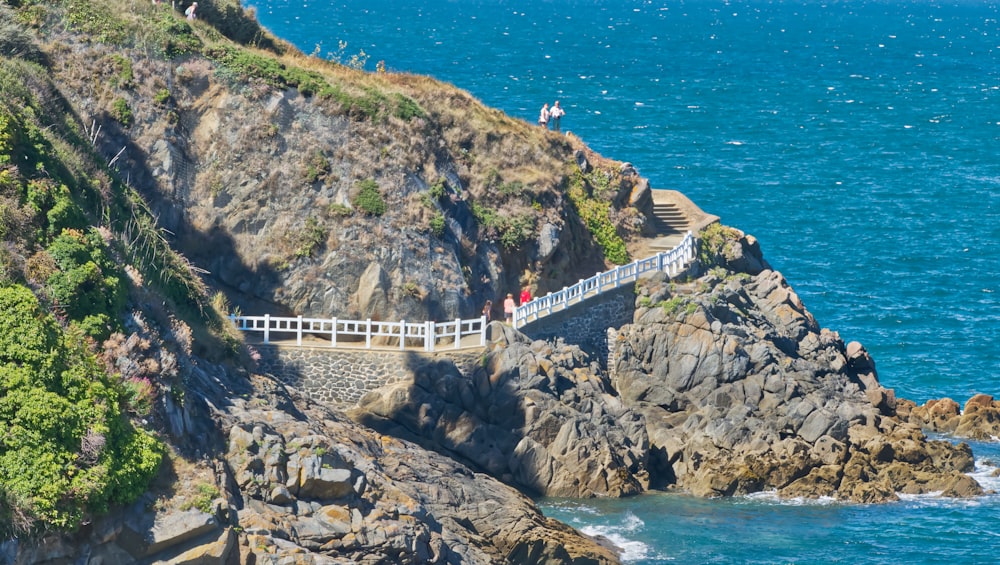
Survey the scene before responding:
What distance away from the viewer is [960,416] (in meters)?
57.7

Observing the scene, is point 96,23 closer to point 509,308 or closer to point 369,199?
point 369,199

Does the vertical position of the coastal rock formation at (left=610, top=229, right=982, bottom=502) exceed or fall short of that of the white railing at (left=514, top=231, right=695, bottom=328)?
it falls short

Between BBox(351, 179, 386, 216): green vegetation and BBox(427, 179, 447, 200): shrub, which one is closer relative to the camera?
BBox(351, 179, 386, 216): green vegetation

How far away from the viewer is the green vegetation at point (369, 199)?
52.8 meters

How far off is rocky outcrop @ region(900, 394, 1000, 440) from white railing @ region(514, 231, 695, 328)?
30.7 ft

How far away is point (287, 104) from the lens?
54.8m

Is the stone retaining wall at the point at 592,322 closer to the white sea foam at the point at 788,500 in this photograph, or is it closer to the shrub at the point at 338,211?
the shrub at the point at 338,211

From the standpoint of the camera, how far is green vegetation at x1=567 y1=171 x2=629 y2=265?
60062mm

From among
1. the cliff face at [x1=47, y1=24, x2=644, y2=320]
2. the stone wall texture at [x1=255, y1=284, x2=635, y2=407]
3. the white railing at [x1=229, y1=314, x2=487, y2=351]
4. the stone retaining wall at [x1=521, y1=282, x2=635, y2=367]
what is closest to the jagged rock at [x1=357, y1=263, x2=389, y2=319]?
the cliff face at [x1=47, y1=24, x2=644, y2=320]

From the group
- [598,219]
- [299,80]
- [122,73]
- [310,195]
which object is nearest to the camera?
[310,195]

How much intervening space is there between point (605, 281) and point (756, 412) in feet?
23.6

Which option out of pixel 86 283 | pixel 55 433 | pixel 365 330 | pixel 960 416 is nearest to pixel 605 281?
pixel 365 330

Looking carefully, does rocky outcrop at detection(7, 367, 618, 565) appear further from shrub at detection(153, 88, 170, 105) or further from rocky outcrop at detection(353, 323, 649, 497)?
shrub at detection(153, 88, 170, 105)

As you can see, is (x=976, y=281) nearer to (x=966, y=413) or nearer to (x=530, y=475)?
(x=966, y=413)
